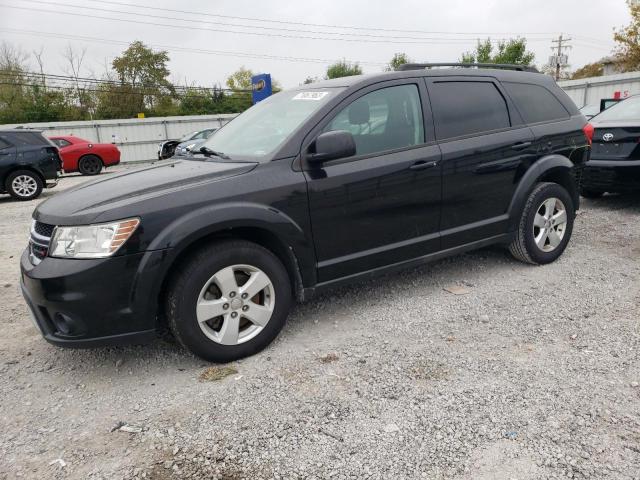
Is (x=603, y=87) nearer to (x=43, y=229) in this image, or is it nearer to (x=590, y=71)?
(x=43, y=229)

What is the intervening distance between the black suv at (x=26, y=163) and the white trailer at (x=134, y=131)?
14081 mm

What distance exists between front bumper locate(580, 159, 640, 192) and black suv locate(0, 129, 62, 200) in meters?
10.6

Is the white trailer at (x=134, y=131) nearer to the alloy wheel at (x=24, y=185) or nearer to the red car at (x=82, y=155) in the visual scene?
the red car at (x=82, y=155)

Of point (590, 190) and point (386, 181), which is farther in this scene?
point (590, 190)

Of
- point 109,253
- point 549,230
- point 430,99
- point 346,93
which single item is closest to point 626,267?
point 549,230

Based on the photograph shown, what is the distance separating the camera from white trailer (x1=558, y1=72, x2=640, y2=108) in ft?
57.5

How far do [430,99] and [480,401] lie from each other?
227 cm

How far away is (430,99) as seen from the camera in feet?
12.1

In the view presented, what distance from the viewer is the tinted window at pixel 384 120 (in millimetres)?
3357

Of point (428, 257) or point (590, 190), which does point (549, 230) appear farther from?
point (590, 190)

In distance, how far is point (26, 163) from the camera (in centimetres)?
1047

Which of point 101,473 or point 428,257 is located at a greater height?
point 428,257

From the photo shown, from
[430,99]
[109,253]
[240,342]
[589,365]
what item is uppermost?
[430,99]

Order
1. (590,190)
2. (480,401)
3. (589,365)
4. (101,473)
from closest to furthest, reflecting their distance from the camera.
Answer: (101,473), (480,401), (589,365), (590,190)
